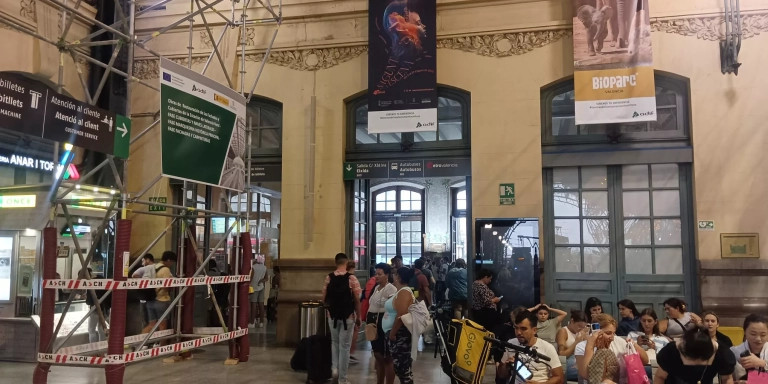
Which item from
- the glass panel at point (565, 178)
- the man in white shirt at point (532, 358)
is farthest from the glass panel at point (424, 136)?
the man in white shirt at point (532, 358)

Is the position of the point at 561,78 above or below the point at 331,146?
above

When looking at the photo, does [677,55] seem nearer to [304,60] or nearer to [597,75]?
[597,75]

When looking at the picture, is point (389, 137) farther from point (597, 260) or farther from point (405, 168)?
point (597, 260)

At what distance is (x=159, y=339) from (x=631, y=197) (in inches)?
354

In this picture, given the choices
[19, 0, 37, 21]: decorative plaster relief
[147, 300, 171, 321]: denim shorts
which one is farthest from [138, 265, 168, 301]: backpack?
[19, 0, 37, 21]: decorative plaster relief

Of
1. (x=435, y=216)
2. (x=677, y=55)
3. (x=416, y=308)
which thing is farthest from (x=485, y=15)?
(x=435, y=216)

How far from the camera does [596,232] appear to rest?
11562 mm

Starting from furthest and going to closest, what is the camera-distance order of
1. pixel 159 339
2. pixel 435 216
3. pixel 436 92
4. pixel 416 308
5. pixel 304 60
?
pixel 435 216 < pixel 304 60 < pixel 436 92 < pixel 159 339 < pixel 416 308

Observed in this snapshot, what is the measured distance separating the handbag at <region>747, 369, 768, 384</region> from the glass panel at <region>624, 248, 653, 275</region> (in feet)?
18.7

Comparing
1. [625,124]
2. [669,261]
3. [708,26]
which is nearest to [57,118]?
[625,124]

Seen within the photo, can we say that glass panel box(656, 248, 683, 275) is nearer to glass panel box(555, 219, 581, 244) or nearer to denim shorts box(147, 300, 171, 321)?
glass panel box(555, 219, 581, 244)

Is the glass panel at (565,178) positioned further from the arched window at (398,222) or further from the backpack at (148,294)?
the arched window at (398,222)

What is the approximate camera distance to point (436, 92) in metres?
12.1

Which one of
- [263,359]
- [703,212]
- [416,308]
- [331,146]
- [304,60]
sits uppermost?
[304,60]
